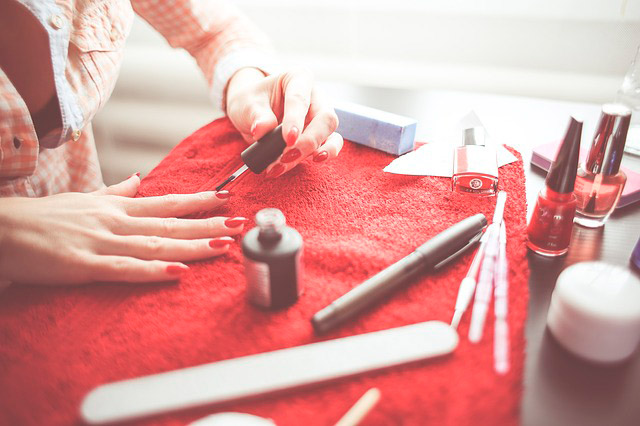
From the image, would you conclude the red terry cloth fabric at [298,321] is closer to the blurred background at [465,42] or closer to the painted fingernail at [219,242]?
the painted fingernail at [219,242]

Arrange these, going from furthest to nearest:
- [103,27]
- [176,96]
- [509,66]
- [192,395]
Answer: [176,96]
[509,66]
[103,27]
[192,395]

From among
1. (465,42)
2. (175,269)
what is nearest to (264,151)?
(175,269)

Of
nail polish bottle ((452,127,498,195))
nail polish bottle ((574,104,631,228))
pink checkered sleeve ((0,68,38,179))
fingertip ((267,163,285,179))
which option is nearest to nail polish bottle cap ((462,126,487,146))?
nail polish bottle ((452,127,498,195))

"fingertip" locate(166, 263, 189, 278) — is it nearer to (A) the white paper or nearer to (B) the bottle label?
(B) the bottle label

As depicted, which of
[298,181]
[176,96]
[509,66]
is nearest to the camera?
[298,181]

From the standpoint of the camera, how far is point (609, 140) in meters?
0.48

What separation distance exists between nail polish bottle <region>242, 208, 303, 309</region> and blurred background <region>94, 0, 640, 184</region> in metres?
0.76

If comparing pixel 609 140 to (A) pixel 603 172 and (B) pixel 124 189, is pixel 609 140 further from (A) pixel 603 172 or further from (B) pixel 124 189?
(B) pixel 124 189

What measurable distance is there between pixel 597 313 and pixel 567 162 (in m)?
0.16

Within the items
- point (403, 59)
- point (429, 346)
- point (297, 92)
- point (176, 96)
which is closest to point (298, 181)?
point (297, 92)

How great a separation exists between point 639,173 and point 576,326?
36 cm

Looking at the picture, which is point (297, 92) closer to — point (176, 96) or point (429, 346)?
point (429, 346)

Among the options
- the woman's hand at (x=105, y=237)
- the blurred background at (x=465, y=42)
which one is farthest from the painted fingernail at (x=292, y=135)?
the blurred background at (x=465, y=42)

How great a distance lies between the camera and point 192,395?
0.33m
